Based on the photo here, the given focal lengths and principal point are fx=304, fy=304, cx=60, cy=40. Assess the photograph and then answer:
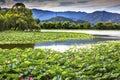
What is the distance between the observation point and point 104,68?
6184 millimetres

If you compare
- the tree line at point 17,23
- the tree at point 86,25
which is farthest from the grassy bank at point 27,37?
the tree at point 86,25

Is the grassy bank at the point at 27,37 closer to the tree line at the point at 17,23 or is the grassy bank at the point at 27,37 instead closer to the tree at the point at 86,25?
the tree line at the point at 17,23

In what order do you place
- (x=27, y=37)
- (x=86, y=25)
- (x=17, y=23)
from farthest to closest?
(x=86, y=25), (x=17, y=23), (x=27, y=37)

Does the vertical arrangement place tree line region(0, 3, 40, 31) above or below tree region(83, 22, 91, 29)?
above

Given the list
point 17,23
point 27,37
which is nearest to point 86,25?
point 17,23

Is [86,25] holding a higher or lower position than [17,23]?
lower

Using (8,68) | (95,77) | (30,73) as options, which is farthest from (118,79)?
(8,68)

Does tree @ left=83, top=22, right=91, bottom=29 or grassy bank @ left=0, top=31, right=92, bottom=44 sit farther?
tree @ left=83, top=22, right=91, bottom=29

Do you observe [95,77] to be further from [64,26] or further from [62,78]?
[64,26]

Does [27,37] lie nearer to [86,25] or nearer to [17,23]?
[17,23]

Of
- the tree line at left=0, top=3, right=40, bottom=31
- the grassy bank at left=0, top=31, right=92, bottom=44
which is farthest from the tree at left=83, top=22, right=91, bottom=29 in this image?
the grassy bank at left=0, top=31, right=92, bottom=44

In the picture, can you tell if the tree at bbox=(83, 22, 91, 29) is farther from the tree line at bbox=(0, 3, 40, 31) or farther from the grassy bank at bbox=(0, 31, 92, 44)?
the grassy bank at bbox=(0, 31, 92, 44)

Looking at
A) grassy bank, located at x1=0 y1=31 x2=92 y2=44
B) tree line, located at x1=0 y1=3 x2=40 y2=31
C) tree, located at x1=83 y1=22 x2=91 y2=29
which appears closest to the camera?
grassy bank, located at x1=0 y1=31 x2=92 y2=44

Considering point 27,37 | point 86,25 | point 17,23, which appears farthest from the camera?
point 86,25
